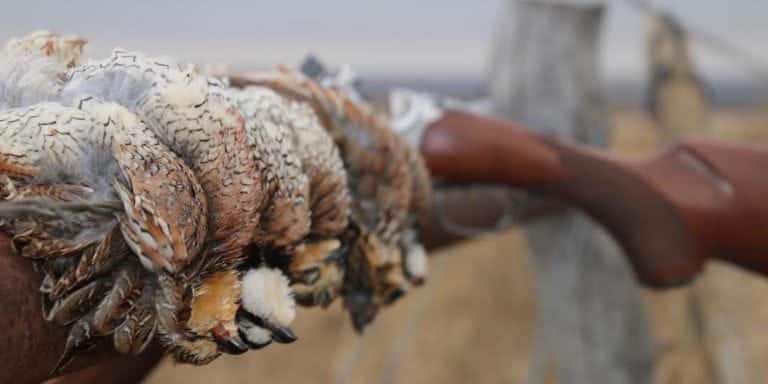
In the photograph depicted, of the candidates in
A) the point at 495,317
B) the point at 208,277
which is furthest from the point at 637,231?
the point at 495,317

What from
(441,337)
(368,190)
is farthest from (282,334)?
(441,337)

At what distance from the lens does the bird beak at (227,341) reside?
1.50 feet

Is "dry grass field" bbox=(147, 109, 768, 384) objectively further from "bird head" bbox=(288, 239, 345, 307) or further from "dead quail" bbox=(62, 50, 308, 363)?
"dead quail" bbox=(62, 50, 308, 363)

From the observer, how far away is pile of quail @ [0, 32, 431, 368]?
41 cm

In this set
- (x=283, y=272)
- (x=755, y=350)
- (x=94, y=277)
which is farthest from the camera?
(x=755, y=350)

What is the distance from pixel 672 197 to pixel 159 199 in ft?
2.35

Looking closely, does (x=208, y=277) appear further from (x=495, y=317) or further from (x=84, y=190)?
(x=495, y=317)

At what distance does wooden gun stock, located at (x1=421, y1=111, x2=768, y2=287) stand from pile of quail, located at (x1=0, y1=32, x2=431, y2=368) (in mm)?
473

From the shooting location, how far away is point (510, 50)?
4.63 feet

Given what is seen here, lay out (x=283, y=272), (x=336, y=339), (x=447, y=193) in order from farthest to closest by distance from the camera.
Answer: (x=336, y=339) < (x=447, y=193) < (x=283, y=272)

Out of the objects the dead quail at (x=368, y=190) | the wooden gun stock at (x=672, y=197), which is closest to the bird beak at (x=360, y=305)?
the dead quail at (x=368, y=190)

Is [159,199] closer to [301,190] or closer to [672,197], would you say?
[301,190]

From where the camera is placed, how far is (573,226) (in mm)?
1403

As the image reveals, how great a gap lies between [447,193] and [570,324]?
0.59 metres
